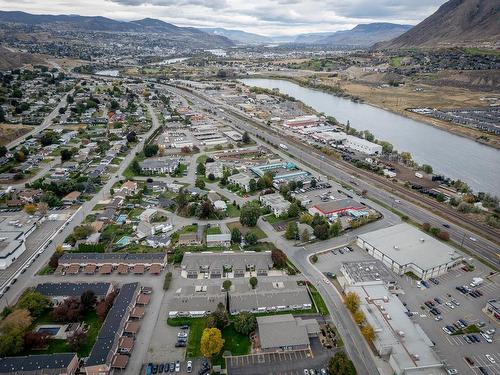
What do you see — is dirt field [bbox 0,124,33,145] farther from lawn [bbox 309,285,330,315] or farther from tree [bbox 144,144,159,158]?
lawn [bbox 309,285,330,315]

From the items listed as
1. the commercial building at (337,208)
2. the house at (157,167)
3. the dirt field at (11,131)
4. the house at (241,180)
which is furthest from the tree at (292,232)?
the dirt field at (11,131)

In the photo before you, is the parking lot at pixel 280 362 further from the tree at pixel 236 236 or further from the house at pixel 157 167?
the house at pixel 157 167

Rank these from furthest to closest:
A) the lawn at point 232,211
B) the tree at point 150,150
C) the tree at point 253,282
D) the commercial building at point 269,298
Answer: the tree at point 150,150 < the lawn at point 232,211 < the tree at point 253,282 < the commercial building at point 269,298

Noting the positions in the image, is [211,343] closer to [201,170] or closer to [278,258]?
[278,258]

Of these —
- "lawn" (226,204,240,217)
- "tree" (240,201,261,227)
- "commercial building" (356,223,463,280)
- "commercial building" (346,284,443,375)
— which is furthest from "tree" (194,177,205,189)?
"commercial building" (346,284,443,375)

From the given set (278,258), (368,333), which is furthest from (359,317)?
(278,258)

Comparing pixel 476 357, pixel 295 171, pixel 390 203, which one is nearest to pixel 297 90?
pixel 295 171
